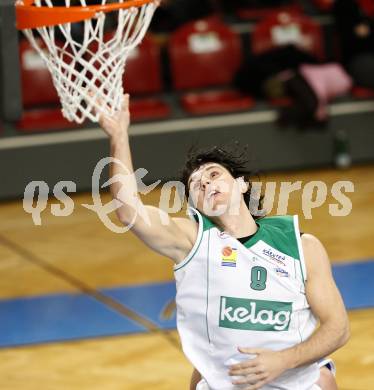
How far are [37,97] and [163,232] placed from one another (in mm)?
6352

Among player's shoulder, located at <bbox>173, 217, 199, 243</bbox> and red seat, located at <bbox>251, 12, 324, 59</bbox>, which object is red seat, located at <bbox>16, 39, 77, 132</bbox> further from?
player's shoulder, located at <bbox>173, 217, 199, 243</bbox>

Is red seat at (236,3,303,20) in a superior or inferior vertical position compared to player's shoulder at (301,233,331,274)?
superior

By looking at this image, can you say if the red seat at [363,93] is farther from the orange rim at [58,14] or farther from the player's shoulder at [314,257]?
the player's shoulder at [314,257]

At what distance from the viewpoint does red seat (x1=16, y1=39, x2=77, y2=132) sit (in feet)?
31.7

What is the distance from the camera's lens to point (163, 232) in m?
3.87

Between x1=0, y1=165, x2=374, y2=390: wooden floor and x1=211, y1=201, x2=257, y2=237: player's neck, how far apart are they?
1.70 meters

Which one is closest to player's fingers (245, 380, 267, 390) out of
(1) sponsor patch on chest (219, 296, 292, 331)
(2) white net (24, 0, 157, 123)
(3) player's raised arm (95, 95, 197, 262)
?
(1) sponsor patch on chest (219, 296, 292, 331)

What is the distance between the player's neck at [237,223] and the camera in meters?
4.03

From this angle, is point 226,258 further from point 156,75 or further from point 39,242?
point 156,75

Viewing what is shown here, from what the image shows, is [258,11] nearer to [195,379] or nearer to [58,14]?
[58,14]

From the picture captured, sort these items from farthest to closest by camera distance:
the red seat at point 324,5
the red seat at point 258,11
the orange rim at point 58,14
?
the red seat at point 324,5 < the red seat at point 258,11 < the orange rim at point 58,14

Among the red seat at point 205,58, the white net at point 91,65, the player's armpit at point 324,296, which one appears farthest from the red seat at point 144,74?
the player's armpit at point 324,296

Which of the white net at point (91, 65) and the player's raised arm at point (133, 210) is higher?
the white net at point (91, 65)

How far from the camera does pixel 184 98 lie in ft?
33.3
